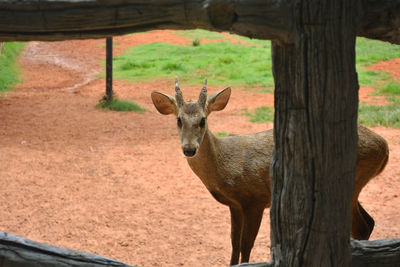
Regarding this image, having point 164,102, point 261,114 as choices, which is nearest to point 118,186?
point 164,102

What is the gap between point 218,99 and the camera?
184 inches

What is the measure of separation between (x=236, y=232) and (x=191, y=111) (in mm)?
1160

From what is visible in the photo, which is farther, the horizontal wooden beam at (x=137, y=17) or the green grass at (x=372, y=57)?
Result: the green grass at (x=372, y=57)

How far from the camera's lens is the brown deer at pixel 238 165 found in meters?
4.21

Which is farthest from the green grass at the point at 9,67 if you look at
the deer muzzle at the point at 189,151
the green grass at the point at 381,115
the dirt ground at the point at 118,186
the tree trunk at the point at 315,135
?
the tree trunk at the point at 315,135

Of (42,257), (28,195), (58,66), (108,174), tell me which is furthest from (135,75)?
(42,257)

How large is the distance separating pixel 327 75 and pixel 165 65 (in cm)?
1442

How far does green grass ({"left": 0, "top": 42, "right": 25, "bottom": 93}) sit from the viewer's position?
45.8 feet

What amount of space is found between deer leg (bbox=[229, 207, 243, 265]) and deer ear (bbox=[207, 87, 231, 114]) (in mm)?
932

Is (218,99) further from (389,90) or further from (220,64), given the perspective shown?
(220,64)

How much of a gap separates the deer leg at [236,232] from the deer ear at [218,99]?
0.93 m

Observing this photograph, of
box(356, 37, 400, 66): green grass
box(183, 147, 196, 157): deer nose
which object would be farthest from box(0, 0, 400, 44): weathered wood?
box(356, 37, 400, 66): green grass

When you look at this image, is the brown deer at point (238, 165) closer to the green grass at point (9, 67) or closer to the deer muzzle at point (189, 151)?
the deer muzzle at point (189, 151)

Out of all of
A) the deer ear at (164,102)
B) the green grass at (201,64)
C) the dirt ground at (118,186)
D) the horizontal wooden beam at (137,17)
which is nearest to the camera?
the horizontal wooden beam at (137,17)
